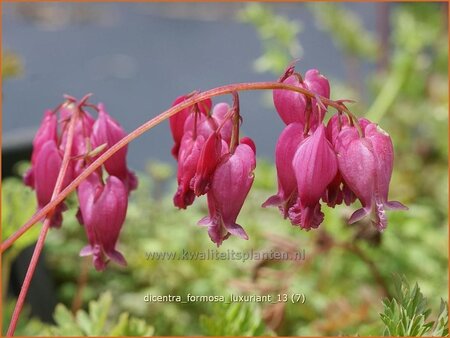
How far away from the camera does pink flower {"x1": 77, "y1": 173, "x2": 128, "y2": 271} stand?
31.2 inches

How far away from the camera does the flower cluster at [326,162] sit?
0.70m

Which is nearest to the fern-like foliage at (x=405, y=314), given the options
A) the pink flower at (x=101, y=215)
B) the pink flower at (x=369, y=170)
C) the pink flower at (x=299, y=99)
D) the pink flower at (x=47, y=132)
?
the pink flower at (x=369, y=170)

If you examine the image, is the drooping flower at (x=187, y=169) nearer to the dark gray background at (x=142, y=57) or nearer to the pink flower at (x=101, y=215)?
the pink flower at (x=101, y=215)

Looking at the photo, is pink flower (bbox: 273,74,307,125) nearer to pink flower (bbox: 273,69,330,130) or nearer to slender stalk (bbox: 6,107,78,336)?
pink flower (bbox: 273,69,330,130)

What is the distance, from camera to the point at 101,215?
0.79 meters

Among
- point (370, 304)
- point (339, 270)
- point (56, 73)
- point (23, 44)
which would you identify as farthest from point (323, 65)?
point (370, 304)

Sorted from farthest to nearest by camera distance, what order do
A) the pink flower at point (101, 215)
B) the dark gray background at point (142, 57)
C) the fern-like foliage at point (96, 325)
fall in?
1. the dark gray background at point (142, 57)
2. the fern-like foliage at point (96, 325)
3. the pink flower at point (101, 215)

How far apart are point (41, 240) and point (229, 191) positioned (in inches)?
7.7

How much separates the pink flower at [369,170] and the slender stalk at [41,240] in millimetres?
294

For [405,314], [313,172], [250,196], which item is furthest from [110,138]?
[250,196]

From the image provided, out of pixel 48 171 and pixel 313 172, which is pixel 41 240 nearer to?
pixel 48 171

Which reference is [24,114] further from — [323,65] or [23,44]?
[323,65]

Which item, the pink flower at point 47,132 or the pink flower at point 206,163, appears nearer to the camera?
the pink flower at point 206,163

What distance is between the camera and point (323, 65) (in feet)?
10.7
